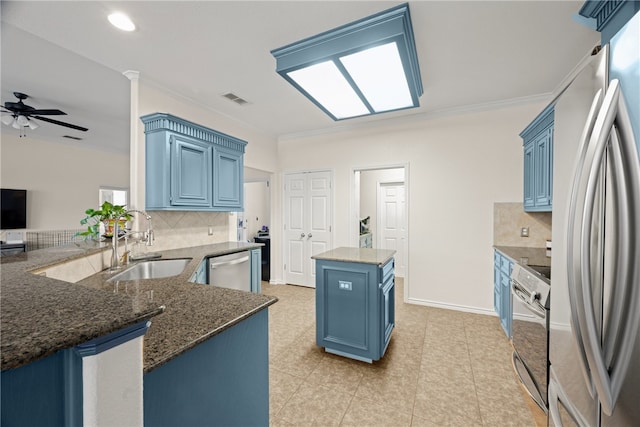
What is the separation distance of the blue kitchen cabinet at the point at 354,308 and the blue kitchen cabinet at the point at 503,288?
3.84 ft

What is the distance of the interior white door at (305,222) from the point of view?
459cm

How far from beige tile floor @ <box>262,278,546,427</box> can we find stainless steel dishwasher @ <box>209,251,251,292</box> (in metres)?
0.63

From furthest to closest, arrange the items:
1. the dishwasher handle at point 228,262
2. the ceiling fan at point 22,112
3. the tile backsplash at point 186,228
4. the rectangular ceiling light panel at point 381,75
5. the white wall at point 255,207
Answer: the white wall at point 255,207 < the ceiling fan at point 22,112 < the tile backsplash at point 186,228 < the dishwasher handle at point 228,262 < the rectangular ceiling light panel at point 381,75

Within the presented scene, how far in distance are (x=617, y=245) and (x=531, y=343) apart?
1396 mm

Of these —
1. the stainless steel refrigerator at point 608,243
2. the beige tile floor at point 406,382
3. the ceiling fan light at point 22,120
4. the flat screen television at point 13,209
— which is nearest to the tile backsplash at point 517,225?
the beige tile floor at point 406,382

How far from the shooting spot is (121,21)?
6.51ft

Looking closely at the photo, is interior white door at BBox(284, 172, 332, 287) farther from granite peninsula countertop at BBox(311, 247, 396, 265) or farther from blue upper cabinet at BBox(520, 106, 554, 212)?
blue upper cabinet at BBox(520, 106, 554, 212)

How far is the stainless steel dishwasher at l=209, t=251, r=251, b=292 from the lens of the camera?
2.71 metres

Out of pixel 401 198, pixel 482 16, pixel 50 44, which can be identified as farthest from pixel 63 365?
pixel 401 198

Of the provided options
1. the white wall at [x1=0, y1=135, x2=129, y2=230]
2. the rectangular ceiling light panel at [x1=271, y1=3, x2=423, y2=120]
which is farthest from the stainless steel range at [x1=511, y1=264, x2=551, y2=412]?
the white wall at [x1=0, y1=135, x2=129, y2=230]

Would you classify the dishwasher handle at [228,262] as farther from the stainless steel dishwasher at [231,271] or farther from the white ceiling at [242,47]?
the white ceiling at [242,47]

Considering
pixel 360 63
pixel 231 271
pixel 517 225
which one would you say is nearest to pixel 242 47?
pixel 360 63

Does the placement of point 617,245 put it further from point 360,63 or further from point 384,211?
point 384,211

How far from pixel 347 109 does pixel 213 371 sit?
2.75 metres
